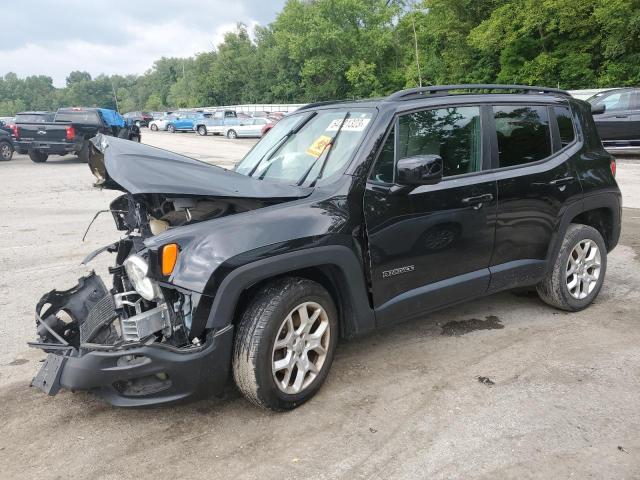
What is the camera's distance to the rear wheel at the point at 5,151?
1922 cm

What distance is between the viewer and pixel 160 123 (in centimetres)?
4550

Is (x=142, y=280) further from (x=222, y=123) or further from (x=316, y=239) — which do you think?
(x=222, y=123)

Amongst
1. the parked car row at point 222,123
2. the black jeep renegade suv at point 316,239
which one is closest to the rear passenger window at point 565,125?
the black jeep renegade suv at point 316,239

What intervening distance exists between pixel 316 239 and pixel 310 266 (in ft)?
0.51

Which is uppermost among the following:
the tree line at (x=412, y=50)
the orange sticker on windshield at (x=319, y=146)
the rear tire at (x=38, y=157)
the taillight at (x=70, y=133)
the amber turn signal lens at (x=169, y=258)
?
the tree line at (x=412, y=50)

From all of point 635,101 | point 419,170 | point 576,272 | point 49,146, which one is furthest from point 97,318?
point 49,146

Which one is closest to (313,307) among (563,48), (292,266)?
(292,266)

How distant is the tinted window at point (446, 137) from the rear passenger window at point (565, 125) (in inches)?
37.3

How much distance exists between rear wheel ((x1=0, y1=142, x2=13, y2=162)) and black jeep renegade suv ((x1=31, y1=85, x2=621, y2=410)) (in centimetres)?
1870

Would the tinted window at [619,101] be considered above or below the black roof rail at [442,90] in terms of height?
below

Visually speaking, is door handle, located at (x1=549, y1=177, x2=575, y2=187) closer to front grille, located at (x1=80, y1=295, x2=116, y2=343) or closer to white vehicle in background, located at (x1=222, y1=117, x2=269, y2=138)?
front grille, located at (x1=80, y1=295, x2=116, y2=343)

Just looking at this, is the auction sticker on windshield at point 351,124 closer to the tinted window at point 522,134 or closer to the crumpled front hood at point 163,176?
the crumpled front hood at point 163,176

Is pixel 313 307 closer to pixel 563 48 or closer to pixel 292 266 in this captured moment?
pixel 292 266

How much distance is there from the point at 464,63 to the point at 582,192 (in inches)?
1509
